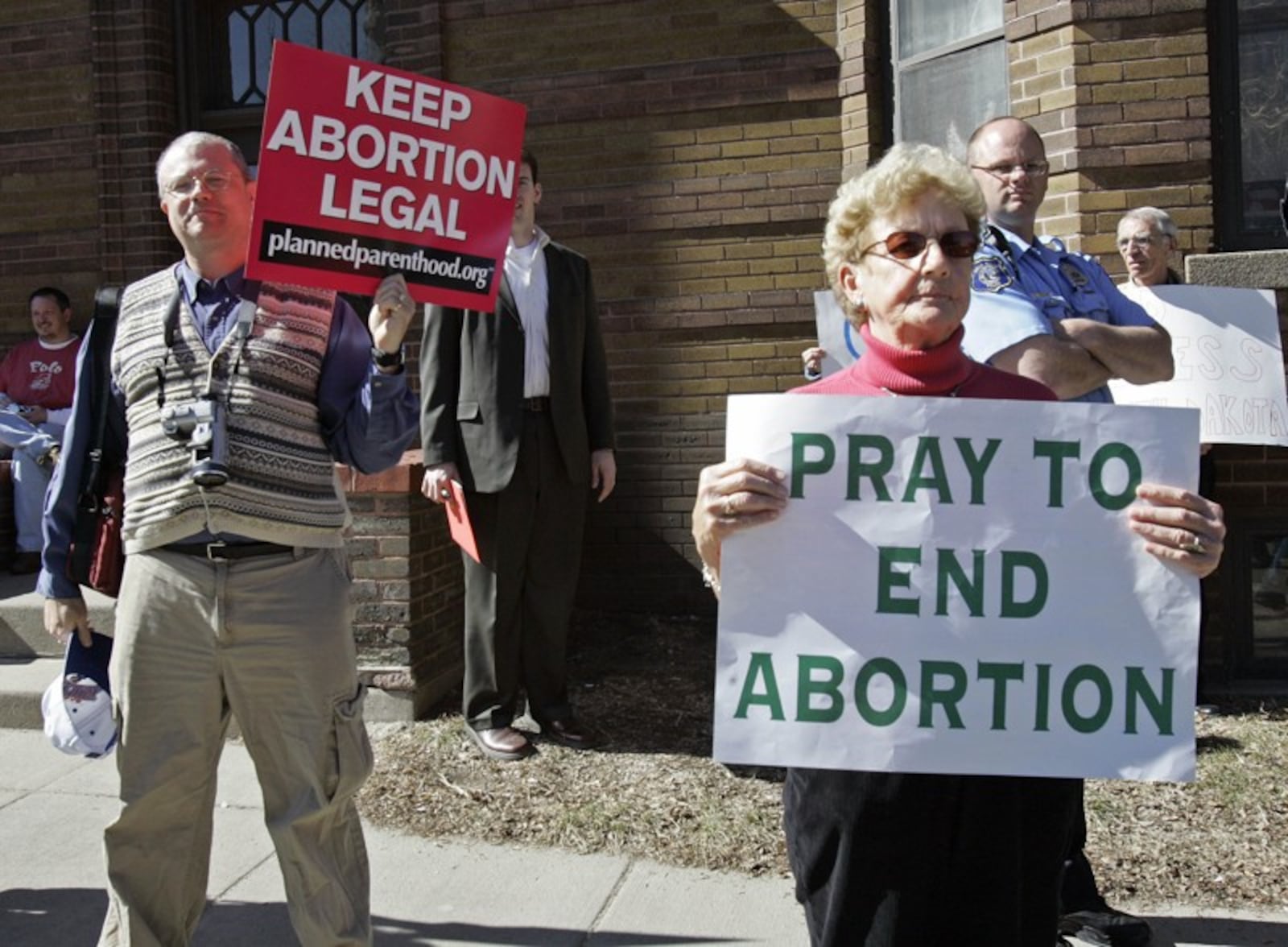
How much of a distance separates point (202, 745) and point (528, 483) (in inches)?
84.1

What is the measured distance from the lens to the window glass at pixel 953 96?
6.45 meters

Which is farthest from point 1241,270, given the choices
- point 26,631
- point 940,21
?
point 26,631

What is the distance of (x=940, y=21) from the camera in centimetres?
664

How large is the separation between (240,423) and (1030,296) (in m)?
1.93

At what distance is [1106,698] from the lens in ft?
7.06

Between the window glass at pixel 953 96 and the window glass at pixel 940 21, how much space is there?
93mm

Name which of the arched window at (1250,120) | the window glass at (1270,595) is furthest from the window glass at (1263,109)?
the window glass at (1270,595)

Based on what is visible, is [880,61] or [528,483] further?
[880,61]

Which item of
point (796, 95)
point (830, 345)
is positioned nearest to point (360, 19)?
point (796, 95)

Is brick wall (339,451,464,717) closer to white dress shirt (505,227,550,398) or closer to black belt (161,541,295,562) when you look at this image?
white dress shirt (505,227,550,398)

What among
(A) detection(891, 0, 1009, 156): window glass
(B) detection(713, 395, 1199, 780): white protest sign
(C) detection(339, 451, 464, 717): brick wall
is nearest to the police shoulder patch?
(B) detection(713, 395, 1199, 780): white protest sign

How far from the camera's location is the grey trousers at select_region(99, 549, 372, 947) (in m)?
3.05

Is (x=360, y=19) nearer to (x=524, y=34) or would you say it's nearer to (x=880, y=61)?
(x=524, y=34)

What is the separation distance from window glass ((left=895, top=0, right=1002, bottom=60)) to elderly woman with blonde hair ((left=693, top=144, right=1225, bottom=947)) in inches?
181
